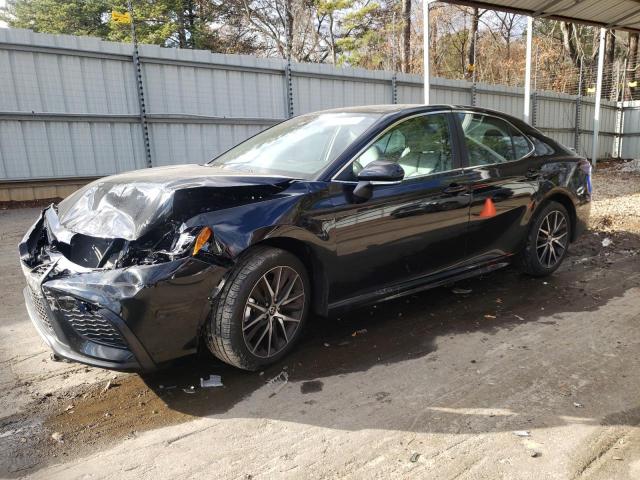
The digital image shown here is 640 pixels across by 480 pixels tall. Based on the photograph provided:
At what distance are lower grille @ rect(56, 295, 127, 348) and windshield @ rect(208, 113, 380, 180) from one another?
1463mm

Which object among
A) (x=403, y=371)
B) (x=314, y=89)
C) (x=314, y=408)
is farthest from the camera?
(x=314, y=89)

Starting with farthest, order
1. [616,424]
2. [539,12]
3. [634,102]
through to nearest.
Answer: [634,102], [539,12], [616,424]

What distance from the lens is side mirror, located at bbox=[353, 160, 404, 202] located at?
3.27m

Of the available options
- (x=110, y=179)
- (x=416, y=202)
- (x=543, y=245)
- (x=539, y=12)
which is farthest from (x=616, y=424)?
(x=539, y=12)

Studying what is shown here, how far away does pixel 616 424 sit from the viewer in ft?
8.53

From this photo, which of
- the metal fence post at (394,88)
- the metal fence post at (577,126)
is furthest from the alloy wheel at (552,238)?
the metal fence post at (577,126)

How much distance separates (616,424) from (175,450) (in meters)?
2.24

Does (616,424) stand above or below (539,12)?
below

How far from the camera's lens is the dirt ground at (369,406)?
2318 millimetres

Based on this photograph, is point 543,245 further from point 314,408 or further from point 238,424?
point 238,424

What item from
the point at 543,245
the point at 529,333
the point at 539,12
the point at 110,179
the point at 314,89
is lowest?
the point at 529,333

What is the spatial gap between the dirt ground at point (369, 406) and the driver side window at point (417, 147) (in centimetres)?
122

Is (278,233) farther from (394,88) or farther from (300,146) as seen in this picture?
(394,88)

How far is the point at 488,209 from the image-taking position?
422cm
